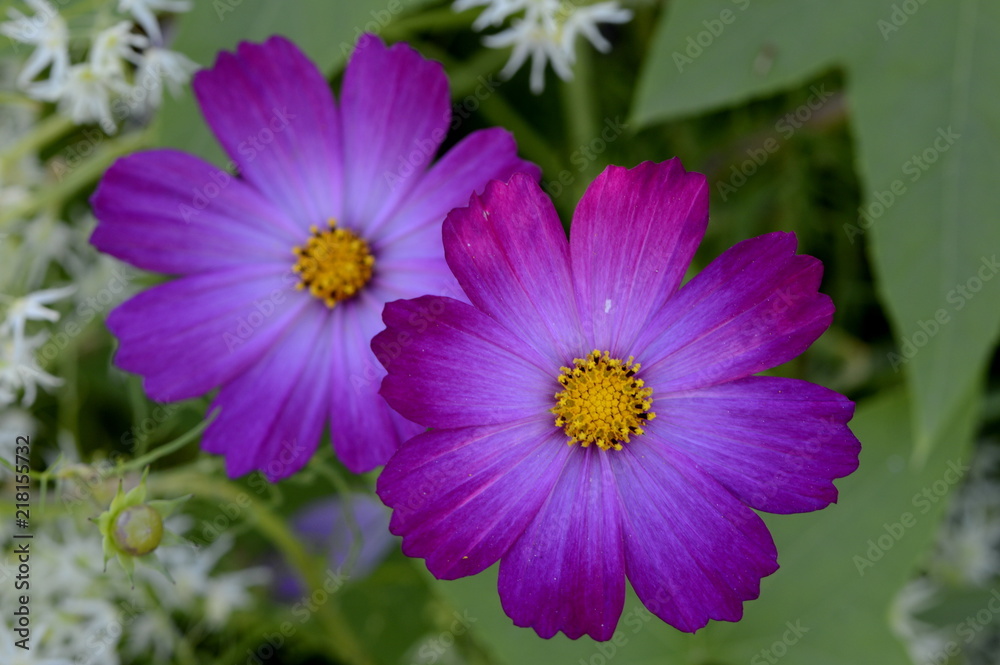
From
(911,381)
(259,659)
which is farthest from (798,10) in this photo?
(259,659)

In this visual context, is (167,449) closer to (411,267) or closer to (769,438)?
(411,267)

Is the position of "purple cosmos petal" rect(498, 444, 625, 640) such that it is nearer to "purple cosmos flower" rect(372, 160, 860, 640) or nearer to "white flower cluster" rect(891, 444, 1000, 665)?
"purple cosmos flower" rect(372, 160, 860, 640)

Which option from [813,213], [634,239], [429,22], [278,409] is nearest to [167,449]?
[278,409]

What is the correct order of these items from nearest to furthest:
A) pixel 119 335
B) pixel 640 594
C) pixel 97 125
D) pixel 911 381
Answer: pixel 640 594 → pixel 119 335 → pixel 911 381 → pixel 97 125

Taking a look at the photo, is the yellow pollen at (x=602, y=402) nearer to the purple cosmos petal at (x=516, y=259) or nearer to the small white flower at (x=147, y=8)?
the purple cosmos petal at (x=516, y=259)

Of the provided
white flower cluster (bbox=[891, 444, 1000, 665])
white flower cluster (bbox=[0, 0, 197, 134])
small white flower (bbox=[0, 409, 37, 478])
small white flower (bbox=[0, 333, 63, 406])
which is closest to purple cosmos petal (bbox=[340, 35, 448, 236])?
white flower cluster (bbox=[0, 0, 197, 134])

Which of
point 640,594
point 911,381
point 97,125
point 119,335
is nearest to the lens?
point 640,594

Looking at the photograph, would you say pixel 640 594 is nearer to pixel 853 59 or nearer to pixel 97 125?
pixel 853 59
